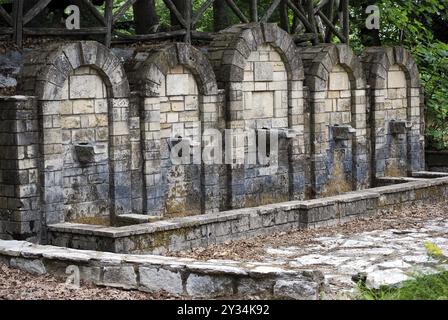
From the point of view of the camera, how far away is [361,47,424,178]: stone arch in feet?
69.3

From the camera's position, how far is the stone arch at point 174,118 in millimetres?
16625

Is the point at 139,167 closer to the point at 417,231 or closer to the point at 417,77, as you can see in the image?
the point at 417,231

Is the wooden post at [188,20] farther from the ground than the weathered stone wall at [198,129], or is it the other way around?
the wooden post at [188,20]

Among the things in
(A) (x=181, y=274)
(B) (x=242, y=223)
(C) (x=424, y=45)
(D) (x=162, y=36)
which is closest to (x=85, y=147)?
(B) (x=242, y=223)

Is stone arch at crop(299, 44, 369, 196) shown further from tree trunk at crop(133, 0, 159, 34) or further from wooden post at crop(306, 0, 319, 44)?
→ tree trunk at crop(133, 0, 159, 34)

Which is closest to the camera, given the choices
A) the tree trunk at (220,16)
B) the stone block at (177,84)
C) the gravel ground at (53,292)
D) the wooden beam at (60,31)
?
the gravel ground at (53,292)

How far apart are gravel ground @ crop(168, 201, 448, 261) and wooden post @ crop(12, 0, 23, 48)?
3797 mm

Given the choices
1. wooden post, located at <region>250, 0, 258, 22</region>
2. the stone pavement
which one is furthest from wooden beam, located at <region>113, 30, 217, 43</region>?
the stone pavement

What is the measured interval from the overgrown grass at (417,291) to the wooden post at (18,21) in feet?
22.8

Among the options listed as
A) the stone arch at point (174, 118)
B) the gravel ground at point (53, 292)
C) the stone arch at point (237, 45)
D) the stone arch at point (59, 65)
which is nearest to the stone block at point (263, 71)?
the stone arch at point (237, 45)

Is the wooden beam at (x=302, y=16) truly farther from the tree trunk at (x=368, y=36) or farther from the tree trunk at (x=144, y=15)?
the tree trunk at (x=368, y=36)

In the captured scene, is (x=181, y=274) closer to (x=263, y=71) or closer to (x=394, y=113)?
(x=263, y=71)

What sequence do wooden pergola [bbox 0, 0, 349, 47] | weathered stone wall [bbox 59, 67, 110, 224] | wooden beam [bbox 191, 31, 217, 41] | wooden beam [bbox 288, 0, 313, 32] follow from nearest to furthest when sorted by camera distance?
weathered stone wall [bbox 59, 67, 110, 224] < wooden pergola [bbox 0, 0, 349, 47] < wooden beam [bbox 191, 31, 217, 41] < wooden beam [bbox 288, 0, 313, 32]

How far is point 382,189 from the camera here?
19.2 m
